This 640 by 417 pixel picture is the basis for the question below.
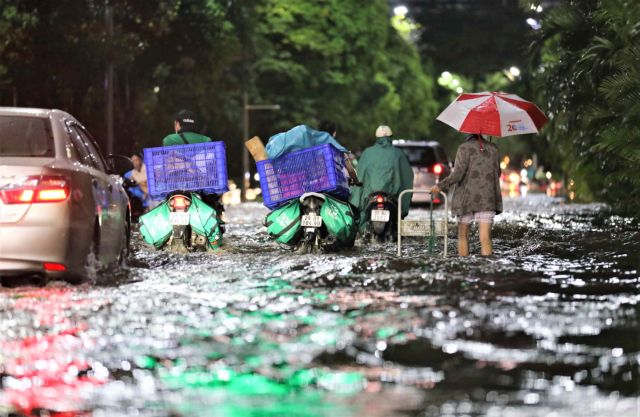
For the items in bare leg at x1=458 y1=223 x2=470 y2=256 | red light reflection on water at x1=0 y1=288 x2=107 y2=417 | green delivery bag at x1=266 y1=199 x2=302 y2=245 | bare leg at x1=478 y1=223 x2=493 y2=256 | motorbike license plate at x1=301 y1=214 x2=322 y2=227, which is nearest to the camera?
red light reflection on water at x1=0 y1=288 x2=107 y2=417

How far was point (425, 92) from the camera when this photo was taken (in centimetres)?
9112

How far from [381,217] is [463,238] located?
2760 mm

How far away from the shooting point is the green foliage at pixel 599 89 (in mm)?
22656

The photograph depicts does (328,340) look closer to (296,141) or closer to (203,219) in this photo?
(203,219)

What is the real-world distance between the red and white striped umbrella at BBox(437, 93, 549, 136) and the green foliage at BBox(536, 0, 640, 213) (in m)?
3.06

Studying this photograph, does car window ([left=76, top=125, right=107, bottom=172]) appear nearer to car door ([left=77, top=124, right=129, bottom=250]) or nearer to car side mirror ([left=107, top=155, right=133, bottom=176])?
car door ([left=77, top=124, right=129, bottom=250])

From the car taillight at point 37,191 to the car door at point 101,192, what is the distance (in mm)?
686

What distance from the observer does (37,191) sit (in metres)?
12.7

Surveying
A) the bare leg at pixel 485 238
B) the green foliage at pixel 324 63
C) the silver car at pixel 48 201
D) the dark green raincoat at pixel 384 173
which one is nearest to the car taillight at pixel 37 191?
the silver car at pixel 48 201

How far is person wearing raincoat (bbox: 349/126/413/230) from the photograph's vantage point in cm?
2094

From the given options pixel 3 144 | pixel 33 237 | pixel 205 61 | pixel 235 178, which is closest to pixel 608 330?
pixel 33 237

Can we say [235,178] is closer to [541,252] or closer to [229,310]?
[541,252]

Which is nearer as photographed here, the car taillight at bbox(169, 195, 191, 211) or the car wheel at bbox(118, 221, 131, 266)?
the car wheel at bbox(118, 221, 131, 266)

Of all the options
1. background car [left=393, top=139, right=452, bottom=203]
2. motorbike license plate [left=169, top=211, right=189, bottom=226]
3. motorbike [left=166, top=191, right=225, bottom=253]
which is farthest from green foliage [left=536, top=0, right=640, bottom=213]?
motorbike license plate [left=169, top=211, right=189, bottom=226]
